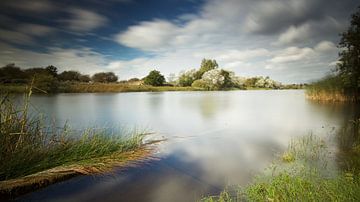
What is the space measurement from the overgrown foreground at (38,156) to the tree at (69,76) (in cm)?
4295

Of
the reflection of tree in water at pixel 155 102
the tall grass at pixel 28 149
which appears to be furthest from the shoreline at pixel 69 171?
the reflection of tree in water at pixel 155 102

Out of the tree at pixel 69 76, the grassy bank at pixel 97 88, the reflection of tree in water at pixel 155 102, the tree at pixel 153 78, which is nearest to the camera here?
the reflection of tree in water at pixel 155 102

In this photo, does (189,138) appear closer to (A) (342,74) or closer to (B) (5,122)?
(B) (5,122)

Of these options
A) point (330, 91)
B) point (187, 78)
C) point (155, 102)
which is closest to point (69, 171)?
point (155, 102)

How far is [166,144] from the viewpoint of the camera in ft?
28.5

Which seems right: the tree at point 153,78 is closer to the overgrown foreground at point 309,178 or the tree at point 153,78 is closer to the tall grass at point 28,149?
the overgrown foreground at point 309,178

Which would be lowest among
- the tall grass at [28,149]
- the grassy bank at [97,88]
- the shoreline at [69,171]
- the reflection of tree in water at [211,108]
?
the reflection of tree in water at [211,108]

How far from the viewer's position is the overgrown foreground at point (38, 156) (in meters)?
4.56

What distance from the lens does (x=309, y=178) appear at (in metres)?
5.03

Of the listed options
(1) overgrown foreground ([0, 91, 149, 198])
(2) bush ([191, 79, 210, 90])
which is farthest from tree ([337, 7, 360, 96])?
(2) bush ([191, 79, 210, 90])

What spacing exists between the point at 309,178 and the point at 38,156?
5.86m

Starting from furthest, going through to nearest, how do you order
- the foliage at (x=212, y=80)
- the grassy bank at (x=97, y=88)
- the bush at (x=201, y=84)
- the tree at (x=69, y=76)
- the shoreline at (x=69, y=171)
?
the foliage at (x=212, y=80), the bush at (x=201, y=84), the tree at (x=69, y=76), the grassy bank at (x=97, y=88), the shoreline at (x=69, y=171)

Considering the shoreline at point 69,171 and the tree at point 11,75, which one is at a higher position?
the tree at point 11,75

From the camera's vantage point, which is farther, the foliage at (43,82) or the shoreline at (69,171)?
the foliage at (43,82)
